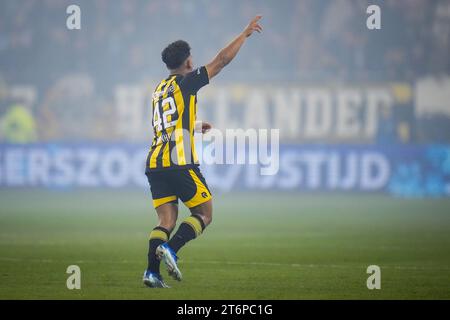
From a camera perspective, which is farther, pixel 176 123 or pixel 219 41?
pixel 219 41

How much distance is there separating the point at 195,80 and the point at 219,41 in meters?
19.5

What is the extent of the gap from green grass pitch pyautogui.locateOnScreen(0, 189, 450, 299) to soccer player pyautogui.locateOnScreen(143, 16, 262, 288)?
592mm

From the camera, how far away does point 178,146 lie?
855cm

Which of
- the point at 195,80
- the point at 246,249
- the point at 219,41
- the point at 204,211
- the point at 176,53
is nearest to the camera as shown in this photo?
the point at 195,80

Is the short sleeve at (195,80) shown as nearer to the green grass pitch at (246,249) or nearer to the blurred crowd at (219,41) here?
the green grass pitch at (246,249)

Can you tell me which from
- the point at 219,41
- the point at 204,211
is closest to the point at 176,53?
the point at 204,211

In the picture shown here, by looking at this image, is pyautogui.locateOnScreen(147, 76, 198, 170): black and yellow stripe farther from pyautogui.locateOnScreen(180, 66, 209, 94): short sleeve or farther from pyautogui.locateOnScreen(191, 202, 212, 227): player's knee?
pyautogui.locateOnScreen(191, 202, 212, 227): player's knee

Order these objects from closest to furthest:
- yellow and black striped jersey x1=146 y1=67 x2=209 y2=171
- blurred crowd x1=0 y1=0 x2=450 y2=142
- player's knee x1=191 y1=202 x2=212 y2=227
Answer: yellow and black striped jersey x1=146 y1=67 x2=209 y2=171 < player's knee x1=191 y1=202 x2=212 y2=227 < blurred crowd x1=0 y1=0 x2=450 y2=142

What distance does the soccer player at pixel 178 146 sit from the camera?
848 cm

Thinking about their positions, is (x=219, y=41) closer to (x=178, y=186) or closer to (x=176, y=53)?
(x=176, y=53)

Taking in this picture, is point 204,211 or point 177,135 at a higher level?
point 177,135

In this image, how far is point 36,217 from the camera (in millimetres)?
16422

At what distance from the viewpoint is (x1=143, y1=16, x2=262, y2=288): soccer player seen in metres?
8.48

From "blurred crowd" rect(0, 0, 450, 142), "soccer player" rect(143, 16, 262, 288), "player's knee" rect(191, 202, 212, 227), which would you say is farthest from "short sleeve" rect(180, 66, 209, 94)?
"blurred crowd" rect(0, 0, 450, 142)
